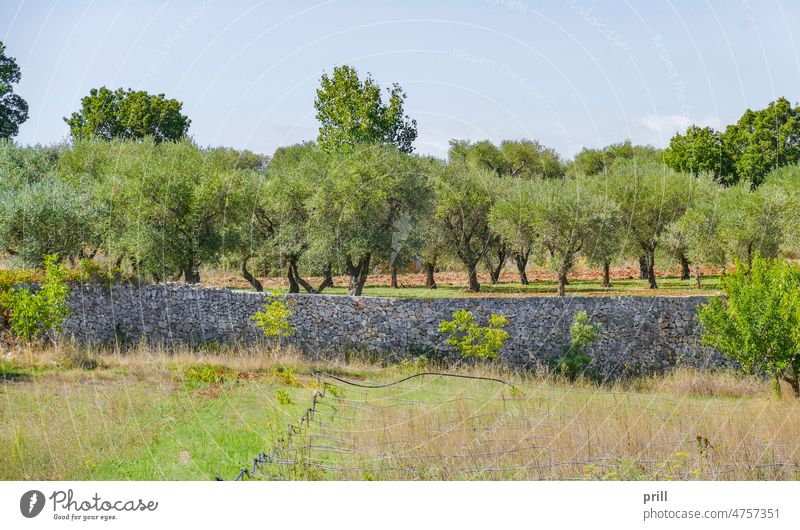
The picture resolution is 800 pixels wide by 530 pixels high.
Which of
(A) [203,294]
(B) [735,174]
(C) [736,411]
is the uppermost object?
(B) [735,174]

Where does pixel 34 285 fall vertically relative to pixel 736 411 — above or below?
above

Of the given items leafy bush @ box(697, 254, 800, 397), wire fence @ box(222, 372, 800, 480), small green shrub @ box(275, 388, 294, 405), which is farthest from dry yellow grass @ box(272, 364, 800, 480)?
leafy bush @ box(697, 254, 800, 397)

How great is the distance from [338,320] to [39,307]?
8.82 m

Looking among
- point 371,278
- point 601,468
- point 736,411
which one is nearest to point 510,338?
point 736,411

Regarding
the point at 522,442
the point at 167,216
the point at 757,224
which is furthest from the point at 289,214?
the point at 522,442

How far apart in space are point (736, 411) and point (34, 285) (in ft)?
63.6

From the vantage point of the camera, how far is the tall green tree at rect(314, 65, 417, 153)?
1709 inches

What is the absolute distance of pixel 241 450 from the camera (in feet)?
44.4

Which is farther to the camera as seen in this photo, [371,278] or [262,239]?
[371,278]

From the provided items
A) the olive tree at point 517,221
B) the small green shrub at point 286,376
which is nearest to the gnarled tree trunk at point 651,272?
the olive tree at point 517,221

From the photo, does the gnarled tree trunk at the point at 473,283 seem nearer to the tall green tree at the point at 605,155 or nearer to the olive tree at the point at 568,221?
the olive tree at the point at 568,221
